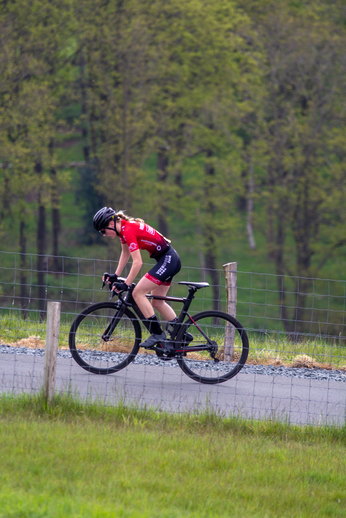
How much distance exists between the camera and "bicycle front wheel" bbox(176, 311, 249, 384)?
6.26 metres

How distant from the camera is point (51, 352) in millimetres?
5008

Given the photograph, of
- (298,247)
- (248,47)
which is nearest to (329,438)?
(298,247)

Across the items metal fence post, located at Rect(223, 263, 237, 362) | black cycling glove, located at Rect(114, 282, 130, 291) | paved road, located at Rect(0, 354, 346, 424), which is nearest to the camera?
paved road, located at Rect(0, 354, 346, 424)

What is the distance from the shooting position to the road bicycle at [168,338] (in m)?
6.21

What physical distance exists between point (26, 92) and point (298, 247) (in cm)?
1254

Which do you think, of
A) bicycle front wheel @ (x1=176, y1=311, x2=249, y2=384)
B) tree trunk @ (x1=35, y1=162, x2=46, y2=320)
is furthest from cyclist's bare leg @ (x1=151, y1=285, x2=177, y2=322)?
tree trunk @ (x1=35, y1=162, x2=46, y2=320)

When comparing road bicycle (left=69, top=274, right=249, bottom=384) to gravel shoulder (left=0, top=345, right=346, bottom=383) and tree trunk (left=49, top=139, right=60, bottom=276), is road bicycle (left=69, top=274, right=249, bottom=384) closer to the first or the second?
gravel shoulder (left=0, top=345, right=346, bottom=383)

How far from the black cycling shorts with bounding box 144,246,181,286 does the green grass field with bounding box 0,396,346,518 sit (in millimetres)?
1554

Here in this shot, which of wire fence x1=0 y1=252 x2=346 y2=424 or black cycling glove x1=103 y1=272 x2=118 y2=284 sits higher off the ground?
black cycling glove x1=103 y1=272 x2=118 y2=284

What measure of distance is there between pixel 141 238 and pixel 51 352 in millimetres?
1669

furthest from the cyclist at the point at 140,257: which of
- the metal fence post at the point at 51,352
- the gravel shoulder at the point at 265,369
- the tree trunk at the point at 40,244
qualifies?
the tree trunk at the point at 40,244

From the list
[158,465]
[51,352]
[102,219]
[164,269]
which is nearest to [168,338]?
[164,269]

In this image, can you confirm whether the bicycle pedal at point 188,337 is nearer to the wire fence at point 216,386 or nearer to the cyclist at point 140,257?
the cyclist at point 140,257

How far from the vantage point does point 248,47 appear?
25656mm
